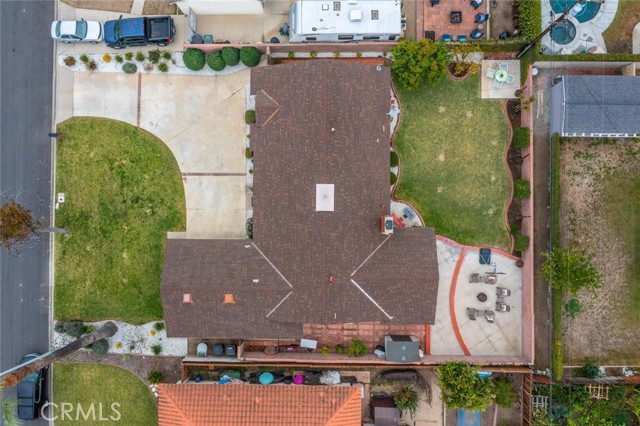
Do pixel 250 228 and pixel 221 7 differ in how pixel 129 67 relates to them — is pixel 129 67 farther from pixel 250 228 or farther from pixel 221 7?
pixel 250 228

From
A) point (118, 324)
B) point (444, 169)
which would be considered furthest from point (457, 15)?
point (118, 324)

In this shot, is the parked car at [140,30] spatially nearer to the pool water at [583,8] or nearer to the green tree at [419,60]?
the green tree at [419,60]

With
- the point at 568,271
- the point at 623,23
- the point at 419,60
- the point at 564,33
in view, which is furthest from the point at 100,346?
the point at 623,23

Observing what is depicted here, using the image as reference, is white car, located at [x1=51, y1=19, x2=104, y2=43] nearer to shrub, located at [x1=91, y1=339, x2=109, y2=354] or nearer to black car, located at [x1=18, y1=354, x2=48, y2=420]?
shrub, located at [x1=91, y1=339, x2=109, y2=354]

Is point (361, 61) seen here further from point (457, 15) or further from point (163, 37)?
point (163, 37)
